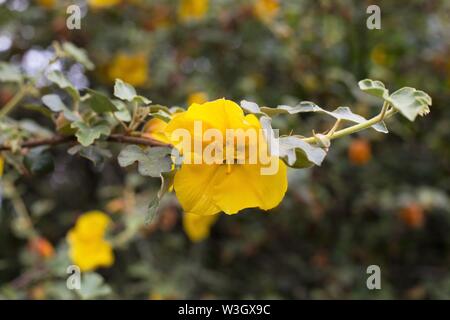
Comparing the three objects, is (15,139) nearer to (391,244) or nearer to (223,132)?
(223,132)

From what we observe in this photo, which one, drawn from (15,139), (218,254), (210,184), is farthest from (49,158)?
(218,254)

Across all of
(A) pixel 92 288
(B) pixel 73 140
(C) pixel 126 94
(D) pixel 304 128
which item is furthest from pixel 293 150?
(D) pixel 304 128

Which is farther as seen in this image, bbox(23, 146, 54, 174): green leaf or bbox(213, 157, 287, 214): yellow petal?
bbox(23, 146, 54, 174): green leaf

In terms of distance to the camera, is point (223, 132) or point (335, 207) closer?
point (223, 132)

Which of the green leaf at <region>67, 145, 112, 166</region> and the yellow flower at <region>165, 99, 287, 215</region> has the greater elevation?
the green leaf at <region>67, 145, 112, 166</region>

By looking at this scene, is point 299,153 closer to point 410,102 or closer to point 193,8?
point 410,102

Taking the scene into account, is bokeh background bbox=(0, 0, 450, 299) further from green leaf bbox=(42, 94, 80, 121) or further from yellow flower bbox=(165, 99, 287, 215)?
yellow flower bbox=(165, 99, 287, 215)

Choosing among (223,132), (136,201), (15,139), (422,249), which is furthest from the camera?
(422,249)

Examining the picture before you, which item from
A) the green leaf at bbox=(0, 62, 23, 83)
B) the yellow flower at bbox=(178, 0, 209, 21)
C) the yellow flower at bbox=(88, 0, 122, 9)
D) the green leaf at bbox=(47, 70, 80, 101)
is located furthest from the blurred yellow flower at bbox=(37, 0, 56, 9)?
the green leaf at bbox=(47, 70, 80, 101)
